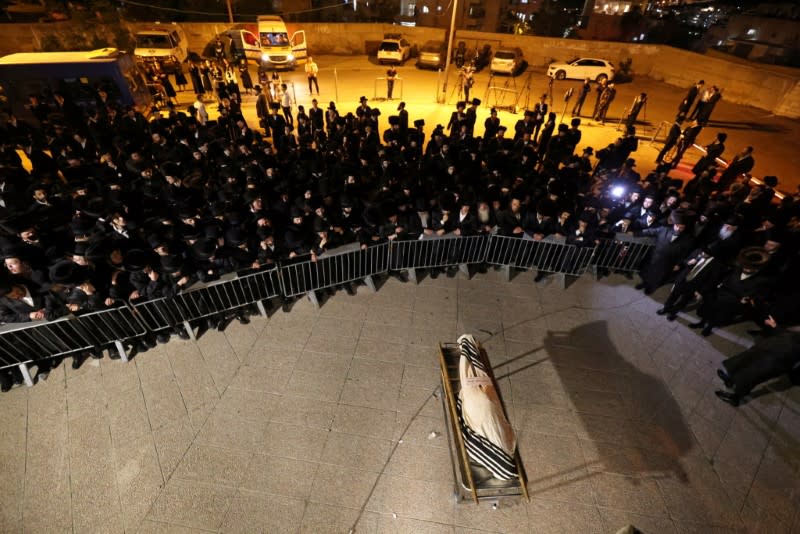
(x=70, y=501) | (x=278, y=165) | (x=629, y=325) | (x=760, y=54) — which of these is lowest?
(x=70, y=501)

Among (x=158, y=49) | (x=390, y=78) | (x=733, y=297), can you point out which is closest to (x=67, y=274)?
(x=733, y=297)

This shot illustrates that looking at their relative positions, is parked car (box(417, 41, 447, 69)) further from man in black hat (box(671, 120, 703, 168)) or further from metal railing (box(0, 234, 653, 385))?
metal railing (box(0, 234, 653, 385))

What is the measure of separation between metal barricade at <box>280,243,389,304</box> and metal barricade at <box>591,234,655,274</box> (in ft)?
15.4

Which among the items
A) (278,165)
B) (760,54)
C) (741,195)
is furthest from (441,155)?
(760,54)

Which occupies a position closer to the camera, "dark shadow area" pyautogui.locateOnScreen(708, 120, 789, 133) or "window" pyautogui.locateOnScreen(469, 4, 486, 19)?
"dark shadow area" pyautogui.locateOnScreen(708, 120, 789, 133)

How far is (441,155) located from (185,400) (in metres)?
8.10

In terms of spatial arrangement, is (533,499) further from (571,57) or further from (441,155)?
(571,57)

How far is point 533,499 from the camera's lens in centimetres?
466

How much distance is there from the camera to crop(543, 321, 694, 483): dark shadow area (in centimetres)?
508

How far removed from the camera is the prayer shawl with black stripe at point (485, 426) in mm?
3953

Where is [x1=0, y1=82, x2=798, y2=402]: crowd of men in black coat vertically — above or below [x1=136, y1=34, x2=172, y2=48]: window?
below

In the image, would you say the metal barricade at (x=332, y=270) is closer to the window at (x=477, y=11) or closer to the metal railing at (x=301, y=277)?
the metal railing at (x=301, y=277)

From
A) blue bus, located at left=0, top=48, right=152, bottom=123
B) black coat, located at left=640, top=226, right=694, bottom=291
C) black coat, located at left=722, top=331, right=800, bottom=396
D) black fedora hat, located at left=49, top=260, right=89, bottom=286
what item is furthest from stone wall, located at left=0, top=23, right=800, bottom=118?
black fedora hat, located at left=49, top=260, right=89, bottom=286

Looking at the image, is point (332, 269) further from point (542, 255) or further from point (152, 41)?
point (152, 41)
